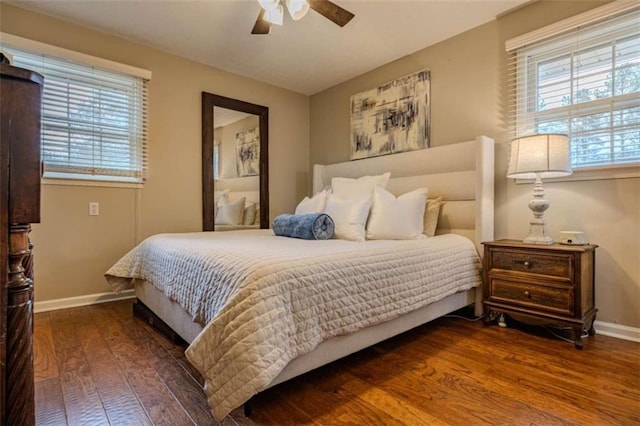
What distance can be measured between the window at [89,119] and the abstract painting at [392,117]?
233 centimetres

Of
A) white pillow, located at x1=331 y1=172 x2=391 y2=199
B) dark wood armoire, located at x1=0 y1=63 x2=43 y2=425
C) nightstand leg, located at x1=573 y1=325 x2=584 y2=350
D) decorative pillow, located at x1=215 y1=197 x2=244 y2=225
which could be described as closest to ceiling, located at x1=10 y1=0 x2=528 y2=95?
white pillow, located at x1=331 y1=172 x2=391 y2=199

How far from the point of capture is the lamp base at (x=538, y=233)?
222 centimetres

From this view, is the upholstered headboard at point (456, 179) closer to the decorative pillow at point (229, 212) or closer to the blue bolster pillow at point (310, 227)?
the blue bolster pillow at point (310, 227)

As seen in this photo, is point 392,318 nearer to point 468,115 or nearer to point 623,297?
point 623,297

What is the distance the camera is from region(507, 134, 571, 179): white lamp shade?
2121 mm

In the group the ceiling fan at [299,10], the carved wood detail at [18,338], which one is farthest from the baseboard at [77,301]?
the ceiling fan at [299,10]

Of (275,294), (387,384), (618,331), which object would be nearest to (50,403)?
(275,294)

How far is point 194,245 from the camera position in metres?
1.99

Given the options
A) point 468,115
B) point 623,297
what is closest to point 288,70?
point 468,115

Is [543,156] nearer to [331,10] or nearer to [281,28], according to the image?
[331,10]

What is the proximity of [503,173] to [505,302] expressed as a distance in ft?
3.58

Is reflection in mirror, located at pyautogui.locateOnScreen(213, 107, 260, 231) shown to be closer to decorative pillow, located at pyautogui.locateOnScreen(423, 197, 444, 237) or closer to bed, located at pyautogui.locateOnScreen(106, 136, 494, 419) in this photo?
bed, located at pyautogui.locateOnScreen(106, 136, 494, 419)

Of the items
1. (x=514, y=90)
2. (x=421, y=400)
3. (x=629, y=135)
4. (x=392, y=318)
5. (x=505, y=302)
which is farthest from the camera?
(x=514, y=90)

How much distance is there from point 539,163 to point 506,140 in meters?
0.63
